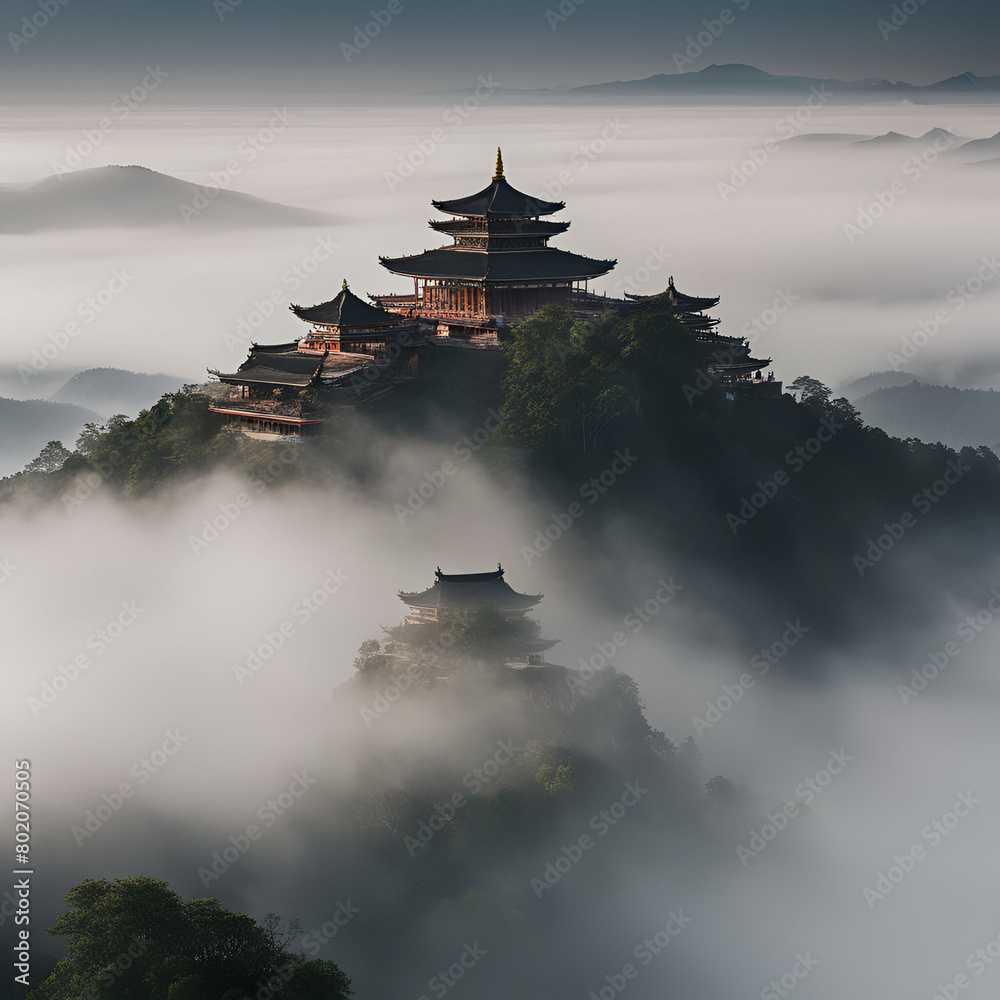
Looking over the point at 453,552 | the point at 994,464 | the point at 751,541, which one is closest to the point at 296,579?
the point at 453,552

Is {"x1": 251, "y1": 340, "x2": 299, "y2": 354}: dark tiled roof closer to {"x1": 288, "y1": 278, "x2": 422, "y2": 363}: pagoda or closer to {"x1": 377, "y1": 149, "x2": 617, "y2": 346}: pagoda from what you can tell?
{"x1": 288, "y1": 278, "x2": 422, "y2": 363}: pagoda

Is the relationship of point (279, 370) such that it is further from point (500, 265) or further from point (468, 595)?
point (468, 595)

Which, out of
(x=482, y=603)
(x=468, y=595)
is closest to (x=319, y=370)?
(x=468, y=595)

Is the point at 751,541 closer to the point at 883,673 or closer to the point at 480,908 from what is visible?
the point at 883,673

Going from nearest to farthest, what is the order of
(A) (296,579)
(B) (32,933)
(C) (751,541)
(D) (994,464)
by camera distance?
1. (B) (32,933)
2. (A) (296,579)
3. (C) (751,541)
4. (D) (994,464)

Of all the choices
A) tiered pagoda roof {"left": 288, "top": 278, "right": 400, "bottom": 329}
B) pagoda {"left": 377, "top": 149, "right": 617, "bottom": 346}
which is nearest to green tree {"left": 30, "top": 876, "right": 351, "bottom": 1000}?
tiered pagoda roof {"left": 288, "top": 278, "right": 400, "bottom": 329}

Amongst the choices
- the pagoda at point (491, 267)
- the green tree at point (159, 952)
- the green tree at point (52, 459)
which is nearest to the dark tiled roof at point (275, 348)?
the pagoda at point (491, 267)

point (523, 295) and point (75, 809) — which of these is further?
point (523, 295)
